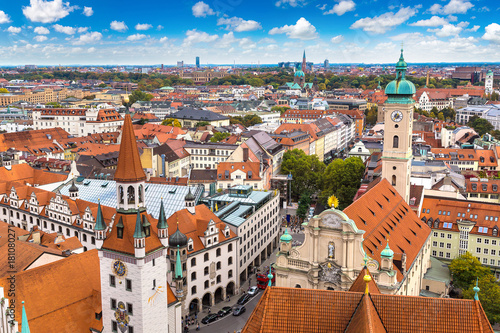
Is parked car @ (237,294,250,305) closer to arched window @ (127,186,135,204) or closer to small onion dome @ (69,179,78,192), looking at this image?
arched window @ (127,186,135,204)

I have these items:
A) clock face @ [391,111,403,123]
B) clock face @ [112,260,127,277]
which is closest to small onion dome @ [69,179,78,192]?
clock face @ [112,260,127,277]

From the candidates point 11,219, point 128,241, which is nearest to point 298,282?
point 128,241

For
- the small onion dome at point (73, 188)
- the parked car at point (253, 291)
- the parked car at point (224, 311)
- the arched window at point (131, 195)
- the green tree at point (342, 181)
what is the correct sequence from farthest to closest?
1. the green tree at point (342, 181)
2. the small onion dome at point (73, 188)
3. the parked car at point (253, 291)
4. the parked car at point (224, 311)
5. the arched window at point (131, 195)

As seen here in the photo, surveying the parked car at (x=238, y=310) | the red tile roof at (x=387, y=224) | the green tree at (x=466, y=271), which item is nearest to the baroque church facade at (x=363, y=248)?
the red tile roof at (x=387, y=224)

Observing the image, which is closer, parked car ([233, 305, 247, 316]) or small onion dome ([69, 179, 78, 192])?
parked car ([233, 305, 247, 316])

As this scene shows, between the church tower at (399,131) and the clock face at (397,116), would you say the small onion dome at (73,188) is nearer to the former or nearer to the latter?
the church tower at (399,131)

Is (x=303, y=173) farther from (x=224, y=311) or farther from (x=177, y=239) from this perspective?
(x=177, y=239)
